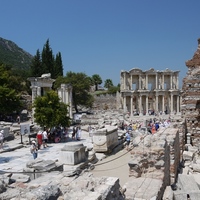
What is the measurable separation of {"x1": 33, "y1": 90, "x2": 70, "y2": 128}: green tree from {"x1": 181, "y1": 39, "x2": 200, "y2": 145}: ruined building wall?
32.4 feet

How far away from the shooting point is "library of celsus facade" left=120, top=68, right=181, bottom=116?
5291 cm

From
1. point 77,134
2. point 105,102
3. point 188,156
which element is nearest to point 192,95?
point 188,156

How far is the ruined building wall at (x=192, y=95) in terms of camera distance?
1170 cm

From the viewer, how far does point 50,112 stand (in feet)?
61.4

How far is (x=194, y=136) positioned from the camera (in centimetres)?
1257

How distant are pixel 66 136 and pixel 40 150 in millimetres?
4836

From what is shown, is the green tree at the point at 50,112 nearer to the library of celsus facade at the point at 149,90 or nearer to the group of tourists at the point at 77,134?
the group of tourists at the point at 77,134

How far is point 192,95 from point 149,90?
42.2 meters

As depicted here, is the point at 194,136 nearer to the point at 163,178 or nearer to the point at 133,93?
the point at 163,178

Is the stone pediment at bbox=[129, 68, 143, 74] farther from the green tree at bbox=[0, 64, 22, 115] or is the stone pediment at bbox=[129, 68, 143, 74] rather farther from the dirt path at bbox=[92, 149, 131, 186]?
the dirt path at bbox=[92, 149, 131, 186]

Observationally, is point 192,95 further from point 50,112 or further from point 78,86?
point 78,86

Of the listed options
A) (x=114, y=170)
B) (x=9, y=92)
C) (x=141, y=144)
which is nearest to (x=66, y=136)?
(x=114, y=170)

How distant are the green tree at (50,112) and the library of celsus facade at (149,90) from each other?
1349 inches

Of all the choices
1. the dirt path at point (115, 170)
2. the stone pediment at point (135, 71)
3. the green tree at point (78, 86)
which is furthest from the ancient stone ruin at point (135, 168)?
the stone pediment at point (135, 71)
